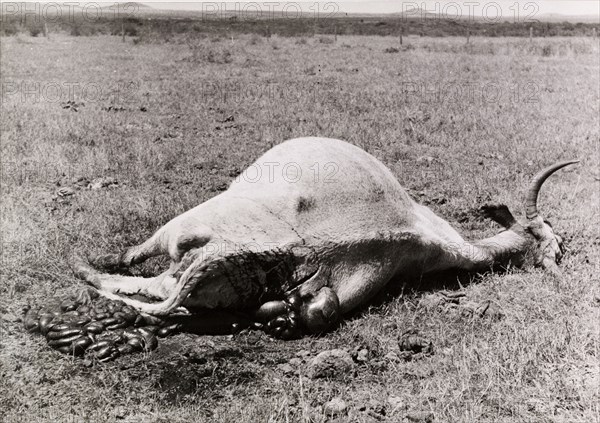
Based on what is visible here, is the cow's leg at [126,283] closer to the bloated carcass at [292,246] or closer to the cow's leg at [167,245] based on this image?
the bloated carcass at [292,246]

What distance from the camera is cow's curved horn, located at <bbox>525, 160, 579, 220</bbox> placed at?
182 inches

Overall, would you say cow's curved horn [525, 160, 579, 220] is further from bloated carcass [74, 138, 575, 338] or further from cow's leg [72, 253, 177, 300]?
cow's leg [72, 253, 177, 300]

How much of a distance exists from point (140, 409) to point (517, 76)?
1296 centimetres

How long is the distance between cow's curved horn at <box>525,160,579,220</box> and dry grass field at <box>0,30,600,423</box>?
485mm

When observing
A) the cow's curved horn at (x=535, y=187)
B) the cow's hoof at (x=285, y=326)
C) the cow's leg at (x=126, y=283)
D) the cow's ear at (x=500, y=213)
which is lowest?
the cow's hoof at (x=285, y=326)

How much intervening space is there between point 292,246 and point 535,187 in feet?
7.08

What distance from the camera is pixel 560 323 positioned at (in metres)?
3.88

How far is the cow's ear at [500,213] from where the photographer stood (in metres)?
4.84

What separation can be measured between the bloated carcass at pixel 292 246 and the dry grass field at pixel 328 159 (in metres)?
0.24

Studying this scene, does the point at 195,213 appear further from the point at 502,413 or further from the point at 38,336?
the point at 502,413

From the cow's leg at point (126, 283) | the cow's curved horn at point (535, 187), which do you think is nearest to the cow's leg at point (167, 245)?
the cow's leg at point (126, 283)

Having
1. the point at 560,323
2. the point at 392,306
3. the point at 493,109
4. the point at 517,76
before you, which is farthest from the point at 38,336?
the point at 517,76

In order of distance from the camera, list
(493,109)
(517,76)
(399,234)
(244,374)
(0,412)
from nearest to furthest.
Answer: (0,412), (244,374), (399,234), (493,109), (517,76)

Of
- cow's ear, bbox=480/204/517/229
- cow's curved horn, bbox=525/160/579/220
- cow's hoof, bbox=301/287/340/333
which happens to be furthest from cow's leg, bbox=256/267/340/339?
cow's curved horn, bbox=525/160/579/220
